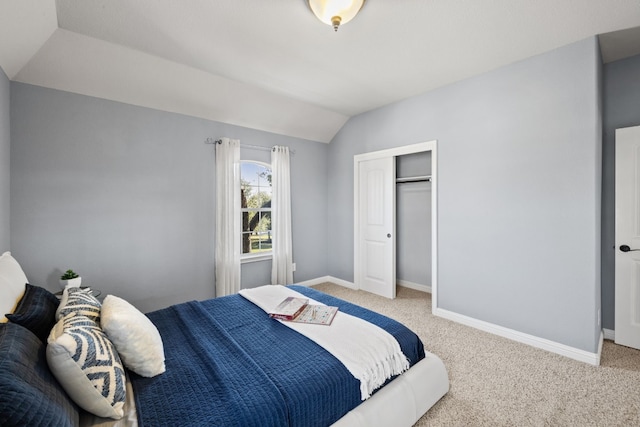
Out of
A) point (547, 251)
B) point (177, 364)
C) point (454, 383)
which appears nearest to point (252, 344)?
point (177, 364)

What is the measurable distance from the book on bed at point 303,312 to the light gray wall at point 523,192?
189cm

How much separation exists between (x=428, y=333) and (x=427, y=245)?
1.65m

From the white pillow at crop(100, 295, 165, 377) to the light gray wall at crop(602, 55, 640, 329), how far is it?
3.87 m

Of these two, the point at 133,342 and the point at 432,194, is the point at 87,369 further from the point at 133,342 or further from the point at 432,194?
the point at 432,194

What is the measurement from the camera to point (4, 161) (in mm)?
2361

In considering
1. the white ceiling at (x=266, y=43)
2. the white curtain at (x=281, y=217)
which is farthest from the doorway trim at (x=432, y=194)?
the white curtain at (x=281, y=217)

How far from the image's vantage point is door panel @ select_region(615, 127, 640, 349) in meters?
2.57

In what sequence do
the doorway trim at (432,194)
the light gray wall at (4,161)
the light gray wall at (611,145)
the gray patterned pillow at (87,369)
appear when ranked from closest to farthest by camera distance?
1. the gray patterned pillow at (87,369)
2. the light gray wall at (4,161)
3. the light gray wall at (611,145)
4. the doorway trim at (432,194)

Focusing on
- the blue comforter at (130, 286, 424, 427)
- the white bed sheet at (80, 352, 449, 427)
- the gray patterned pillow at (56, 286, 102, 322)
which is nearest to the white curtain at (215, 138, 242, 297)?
the blue comforter at (130, 286, 424, 427)

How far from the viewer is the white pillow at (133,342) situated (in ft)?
4.33

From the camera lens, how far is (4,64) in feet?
7.35

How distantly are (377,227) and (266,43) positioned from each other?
279cm

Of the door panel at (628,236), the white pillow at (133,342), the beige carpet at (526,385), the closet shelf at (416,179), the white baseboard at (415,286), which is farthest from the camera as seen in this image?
the white baseboard at (415,286)

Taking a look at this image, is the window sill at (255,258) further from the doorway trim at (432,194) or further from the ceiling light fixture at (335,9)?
the ceiling light fixture at (335,9)
